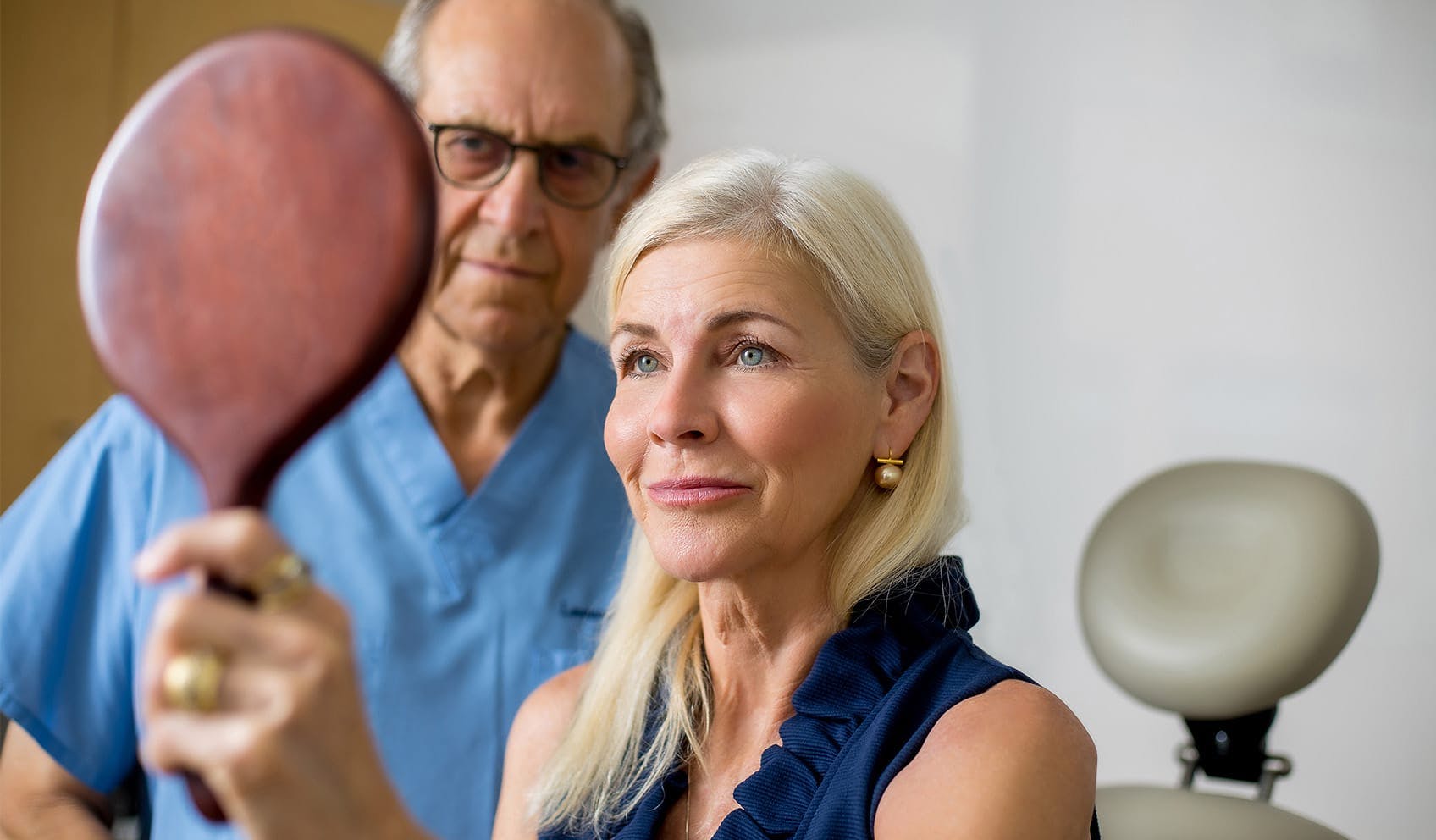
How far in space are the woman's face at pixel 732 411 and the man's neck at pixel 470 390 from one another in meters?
0.37

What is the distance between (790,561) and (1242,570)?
0.63 meters

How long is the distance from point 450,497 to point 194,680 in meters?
0.95

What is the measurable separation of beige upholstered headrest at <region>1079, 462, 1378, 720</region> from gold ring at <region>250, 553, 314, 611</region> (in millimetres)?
1188

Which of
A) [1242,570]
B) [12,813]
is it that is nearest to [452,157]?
[12,813]

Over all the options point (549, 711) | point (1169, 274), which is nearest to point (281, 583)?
point (549, 711)

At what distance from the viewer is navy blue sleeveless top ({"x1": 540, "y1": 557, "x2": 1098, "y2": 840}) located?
937mm

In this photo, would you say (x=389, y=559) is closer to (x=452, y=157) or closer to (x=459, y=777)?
(x=459, y=777)

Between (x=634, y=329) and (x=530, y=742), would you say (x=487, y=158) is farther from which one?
(x=530, y=742)

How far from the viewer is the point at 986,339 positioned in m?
2.73

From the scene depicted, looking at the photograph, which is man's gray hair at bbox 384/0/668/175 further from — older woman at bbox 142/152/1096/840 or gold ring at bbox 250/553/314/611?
gold ring at bbox 250/553/314/611

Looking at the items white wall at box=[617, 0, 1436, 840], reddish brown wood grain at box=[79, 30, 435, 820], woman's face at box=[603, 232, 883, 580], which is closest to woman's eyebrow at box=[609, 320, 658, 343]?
woman's face at box=[603, 232, 883, 580]

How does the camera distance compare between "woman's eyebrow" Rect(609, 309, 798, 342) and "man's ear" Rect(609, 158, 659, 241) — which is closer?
"woman's eyebrow" Rect(609, 309, 798, 342)

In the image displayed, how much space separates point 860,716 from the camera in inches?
39.1

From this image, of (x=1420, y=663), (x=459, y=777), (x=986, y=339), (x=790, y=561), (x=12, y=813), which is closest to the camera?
(x=790, y=561)
